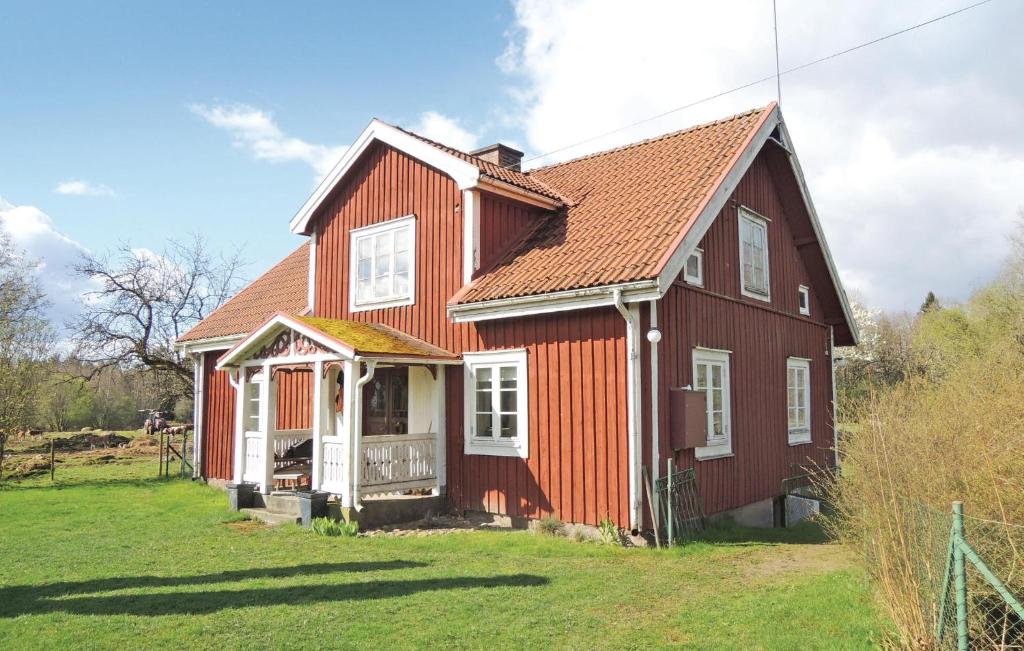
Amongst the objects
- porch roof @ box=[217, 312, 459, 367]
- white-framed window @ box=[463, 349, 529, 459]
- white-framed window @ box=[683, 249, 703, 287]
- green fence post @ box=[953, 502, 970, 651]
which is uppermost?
white-framed window @ box=[683, 249, 703, 287]

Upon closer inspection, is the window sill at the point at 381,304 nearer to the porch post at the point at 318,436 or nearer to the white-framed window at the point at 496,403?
the white-framed window at the point at 496,403

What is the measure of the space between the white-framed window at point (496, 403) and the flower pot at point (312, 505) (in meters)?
2.43

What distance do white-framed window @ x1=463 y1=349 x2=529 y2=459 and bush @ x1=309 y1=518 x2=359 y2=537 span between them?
226 cm

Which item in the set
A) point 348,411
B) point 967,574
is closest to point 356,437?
point 348,411

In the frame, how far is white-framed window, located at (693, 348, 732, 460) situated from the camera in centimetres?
1181

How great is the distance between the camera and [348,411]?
11164mm

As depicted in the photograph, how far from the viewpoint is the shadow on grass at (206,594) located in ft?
22.8

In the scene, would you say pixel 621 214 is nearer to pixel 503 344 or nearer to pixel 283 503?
pixel 503 344

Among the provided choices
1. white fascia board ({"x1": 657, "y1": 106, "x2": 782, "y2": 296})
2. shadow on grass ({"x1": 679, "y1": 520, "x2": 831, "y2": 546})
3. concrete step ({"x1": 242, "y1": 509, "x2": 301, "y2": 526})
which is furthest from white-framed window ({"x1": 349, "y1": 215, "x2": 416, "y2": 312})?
shadow on grass ({"x1": 679, "y1": 520, "x2": 831, "y2": 546})

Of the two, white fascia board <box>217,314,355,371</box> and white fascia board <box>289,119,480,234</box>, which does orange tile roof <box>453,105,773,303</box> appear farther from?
white fascia board <box>217,314,355,371</box>

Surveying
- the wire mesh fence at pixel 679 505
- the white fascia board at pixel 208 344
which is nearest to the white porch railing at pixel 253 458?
the white fascia board at pixel 208 344

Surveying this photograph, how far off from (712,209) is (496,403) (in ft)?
15.2

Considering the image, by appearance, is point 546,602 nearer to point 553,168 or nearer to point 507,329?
point 507,329

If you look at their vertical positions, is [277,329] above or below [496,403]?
above
